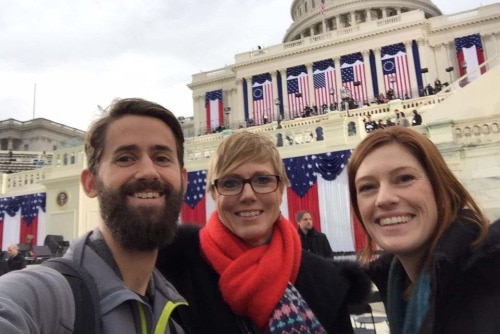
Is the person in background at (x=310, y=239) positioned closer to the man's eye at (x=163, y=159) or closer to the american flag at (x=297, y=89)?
the man's eye at (x=163, y=159)

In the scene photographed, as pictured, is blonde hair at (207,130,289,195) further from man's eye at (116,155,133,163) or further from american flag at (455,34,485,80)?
american flag at (455,34,485,80)

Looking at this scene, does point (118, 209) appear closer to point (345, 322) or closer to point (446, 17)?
point (345, 322)

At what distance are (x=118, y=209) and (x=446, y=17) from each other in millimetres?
42280

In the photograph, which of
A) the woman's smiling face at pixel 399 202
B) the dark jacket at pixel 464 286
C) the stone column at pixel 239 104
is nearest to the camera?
the dark jacket at pixel 464 286

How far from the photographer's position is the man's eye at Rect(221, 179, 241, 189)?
2.09m

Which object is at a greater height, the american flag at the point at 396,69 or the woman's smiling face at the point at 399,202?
the american flag at the point at 396,69

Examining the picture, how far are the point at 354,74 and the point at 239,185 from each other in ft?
119

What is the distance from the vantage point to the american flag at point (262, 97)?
38.1m

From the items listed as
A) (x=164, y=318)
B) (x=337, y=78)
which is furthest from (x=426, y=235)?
(x=337, y=78)

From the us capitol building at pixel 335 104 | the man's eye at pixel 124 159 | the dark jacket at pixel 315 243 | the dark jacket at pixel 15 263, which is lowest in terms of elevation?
the dark jacket at pixel 15 263

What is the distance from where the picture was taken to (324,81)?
121 feet

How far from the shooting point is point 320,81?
37.2 meters

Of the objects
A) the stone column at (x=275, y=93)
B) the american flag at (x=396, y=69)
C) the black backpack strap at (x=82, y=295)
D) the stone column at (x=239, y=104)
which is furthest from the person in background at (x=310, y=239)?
the stone column at (x=239, y=104)

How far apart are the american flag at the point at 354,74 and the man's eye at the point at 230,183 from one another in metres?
33.8
